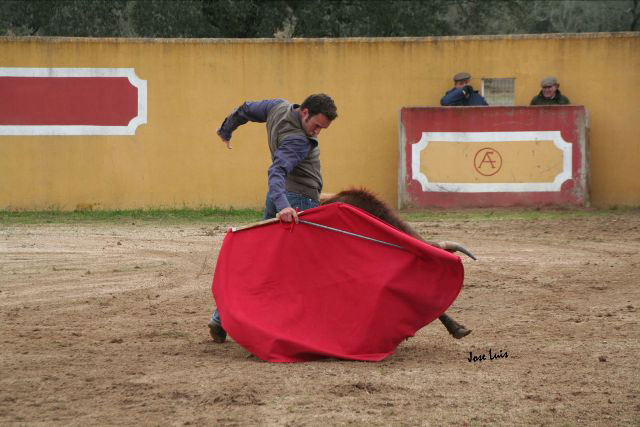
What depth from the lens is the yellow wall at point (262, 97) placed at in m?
15.2

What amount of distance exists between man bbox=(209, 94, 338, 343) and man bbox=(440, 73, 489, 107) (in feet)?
28.7

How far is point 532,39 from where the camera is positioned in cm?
1527

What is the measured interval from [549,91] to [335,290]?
9.72 metres

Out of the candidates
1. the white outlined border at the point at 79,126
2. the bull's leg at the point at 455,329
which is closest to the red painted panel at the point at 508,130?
the white outlined border at the point at 79,126

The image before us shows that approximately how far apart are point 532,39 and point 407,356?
1026 centimetres

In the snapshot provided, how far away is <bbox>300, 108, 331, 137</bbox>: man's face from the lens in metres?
5.89

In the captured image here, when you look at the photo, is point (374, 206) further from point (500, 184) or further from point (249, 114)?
point (500, 184)

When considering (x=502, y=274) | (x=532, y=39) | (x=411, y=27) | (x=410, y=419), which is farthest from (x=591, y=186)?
(x=410, y=419)

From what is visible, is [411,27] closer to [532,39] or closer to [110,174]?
[532,39]

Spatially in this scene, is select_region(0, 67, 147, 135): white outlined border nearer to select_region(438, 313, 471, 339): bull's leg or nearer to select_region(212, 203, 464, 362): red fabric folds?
select_region(212, 203, 464, 362): red fabric folds

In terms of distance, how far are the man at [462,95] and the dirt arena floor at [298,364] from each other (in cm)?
479

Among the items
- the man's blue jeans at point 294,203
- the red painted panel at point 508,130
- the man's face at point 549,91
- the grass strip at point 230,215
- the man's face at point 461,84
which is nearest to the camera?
the man's blue jeans at point 294,203


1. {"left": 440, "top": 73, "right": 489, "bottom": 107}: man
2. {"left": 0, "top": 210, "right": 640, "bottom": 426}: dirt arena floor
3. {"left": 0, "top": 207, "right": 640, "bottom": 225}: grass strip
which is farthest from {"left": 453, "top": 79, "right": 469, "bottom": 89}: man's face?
{"left": 0, "top": 210, "right": 640, "bottom": 426}: dirt arena floor
